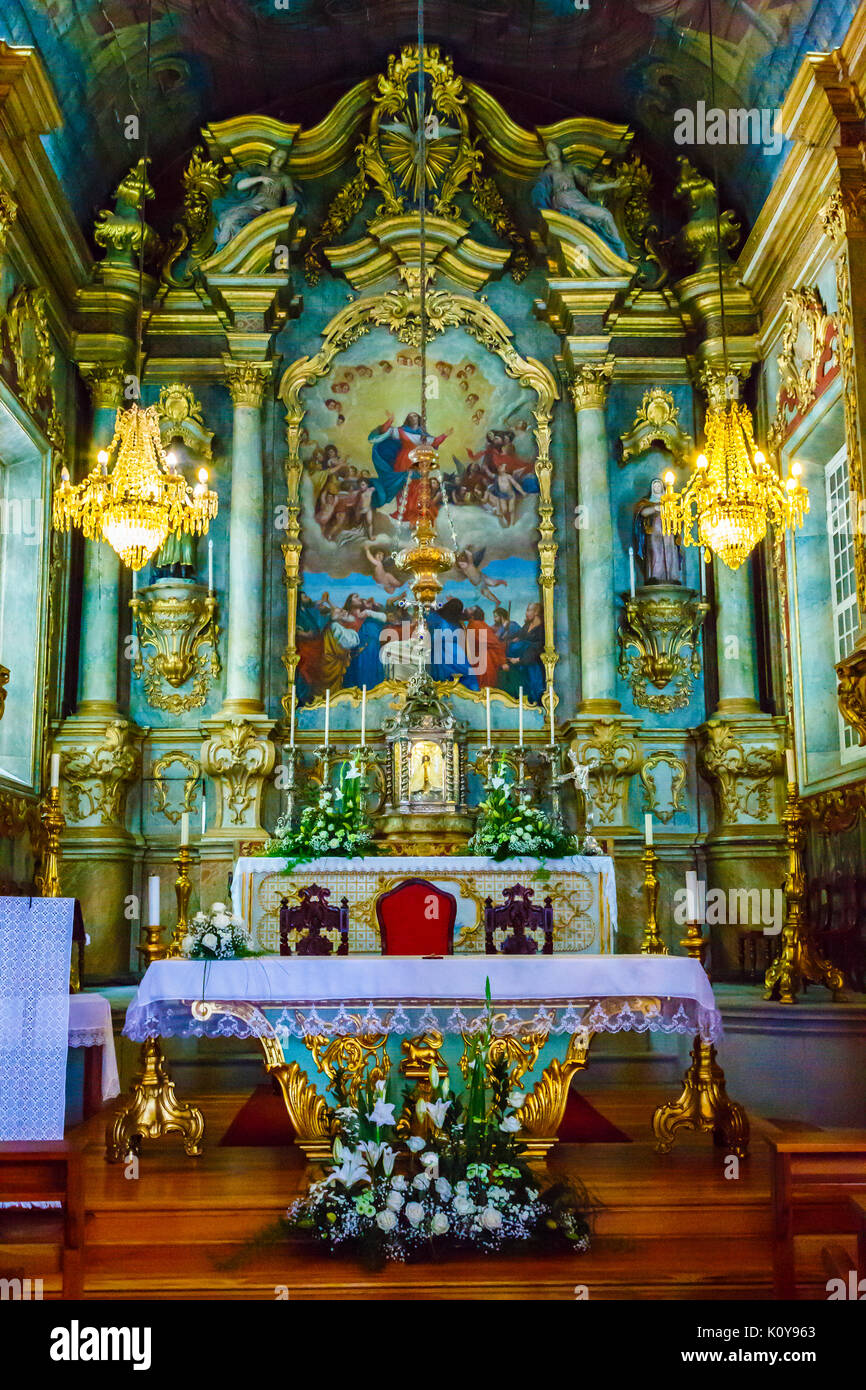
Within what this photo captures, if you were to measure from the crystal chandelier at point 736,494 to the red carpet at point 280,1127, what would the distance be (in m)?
3.39

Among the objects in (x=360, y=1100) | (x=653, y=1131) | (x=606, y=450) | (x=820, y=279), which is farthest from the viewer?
(x=606, y=450)

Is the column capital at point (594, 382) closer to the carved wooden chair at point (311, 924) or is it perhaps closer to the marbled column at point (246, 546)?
the marbled column at point (246, 546)

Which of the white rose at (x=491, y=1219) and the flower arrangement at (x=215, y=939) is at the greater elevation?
the flower arrangement at (x=215, y=939)

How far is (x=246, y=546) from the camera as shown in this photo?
1102 centimetres

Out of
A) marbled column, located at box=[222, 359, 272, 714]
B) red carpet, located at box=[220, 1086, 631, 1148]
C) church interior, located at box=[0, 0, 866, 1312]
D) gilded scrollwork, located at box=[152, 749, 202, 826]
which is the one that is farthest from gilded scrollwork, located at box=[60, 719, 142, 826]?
red carpet, located at box=[220, 1086, 631, 1148]

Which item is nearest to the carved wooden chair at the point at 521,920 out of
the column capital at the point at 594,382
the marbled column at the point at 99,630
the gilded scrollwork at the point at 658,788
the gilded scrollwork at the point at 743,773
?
the gilded scrollwork at the point at 743,773

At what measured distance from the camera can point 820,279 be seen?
932 cm

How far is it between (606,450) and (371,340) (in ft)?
7.96

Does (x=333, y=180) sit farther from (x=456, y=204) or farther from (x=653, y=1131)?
(x=653, y=1131)

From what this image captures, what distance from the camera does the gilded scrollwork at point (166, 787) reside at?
10.9 meters

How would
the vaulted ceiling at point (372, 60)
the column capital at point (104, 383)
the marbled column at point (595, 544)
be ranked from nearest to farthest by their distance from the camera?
the vaulted ceiling at point (372, 60) → the marbled column at point (595, 544) → the column capital at point (104, 383)

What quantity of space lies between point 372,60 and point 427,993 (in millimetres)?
9443
